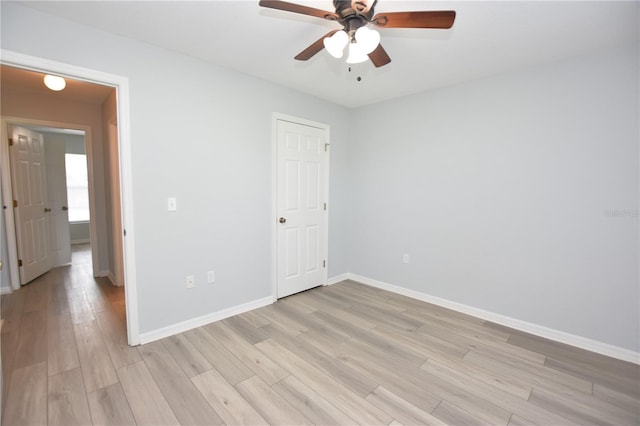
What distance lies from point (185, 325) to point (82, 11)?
8.20 feet

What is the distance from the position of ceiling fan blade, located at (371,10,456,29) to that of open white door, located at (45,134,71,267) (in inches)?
224

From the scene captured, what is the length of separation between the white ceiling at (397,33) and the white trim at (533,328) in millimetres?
2357

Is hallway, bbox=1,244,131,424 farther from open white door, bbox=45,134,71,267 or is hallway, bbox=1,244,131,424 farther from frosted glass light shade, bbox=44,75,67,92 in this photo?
frosted glass light shade, bbox=44,75,67,92

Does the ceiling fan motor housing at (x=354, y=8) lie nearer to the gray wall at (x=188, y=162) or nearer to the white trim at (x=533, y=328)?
the gray wall at (x=188, y=162)

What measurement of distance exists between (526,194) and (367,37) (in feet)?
7.09

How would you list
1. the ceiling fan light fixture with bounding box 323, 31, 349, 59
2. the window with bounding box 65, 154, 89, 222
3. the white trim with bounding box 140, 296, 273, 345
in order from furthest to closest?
the window with bounding box 65, 154, 89, 222 < the white trim with bounding box 140, 296, 273, 345 < the ceiling fan light fixture with bounding box 323, 31, 349, 59

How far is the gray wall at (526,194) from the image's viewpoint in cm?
226

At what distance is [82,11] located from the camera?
6.19 ft

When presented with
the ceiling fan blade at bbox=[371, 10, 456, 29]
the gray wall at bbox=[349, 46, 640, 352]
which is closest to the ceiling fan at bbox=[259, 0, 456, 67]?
the ceiling fan blade at bbox=[371, 10, 456, 29]

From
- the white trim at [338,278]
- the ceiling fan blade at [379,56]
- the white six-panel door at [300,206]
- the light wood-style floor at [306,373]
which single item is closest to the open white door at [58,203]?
the light wood-style floor at [306,373]

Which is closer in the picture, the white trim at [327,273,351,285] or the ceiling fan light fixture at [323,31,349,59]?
the ceiling fan light fixture at [323,31,349,59]

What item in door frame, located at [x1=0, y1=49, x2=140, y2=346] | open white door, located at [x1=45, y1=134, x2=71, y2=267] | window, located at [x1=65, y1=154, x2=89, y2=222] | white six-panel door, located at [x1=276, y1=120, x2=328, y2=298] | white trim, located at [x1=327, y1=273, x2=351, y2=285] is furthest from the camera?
window, located at [x1=65, y1=154, x2=89, y2=222]

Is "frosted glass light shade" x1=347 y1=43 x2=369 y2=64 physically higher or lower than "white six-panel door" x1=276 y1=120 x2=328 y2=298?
higher

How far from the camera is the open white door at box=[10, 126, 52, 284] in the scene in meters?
3.67
